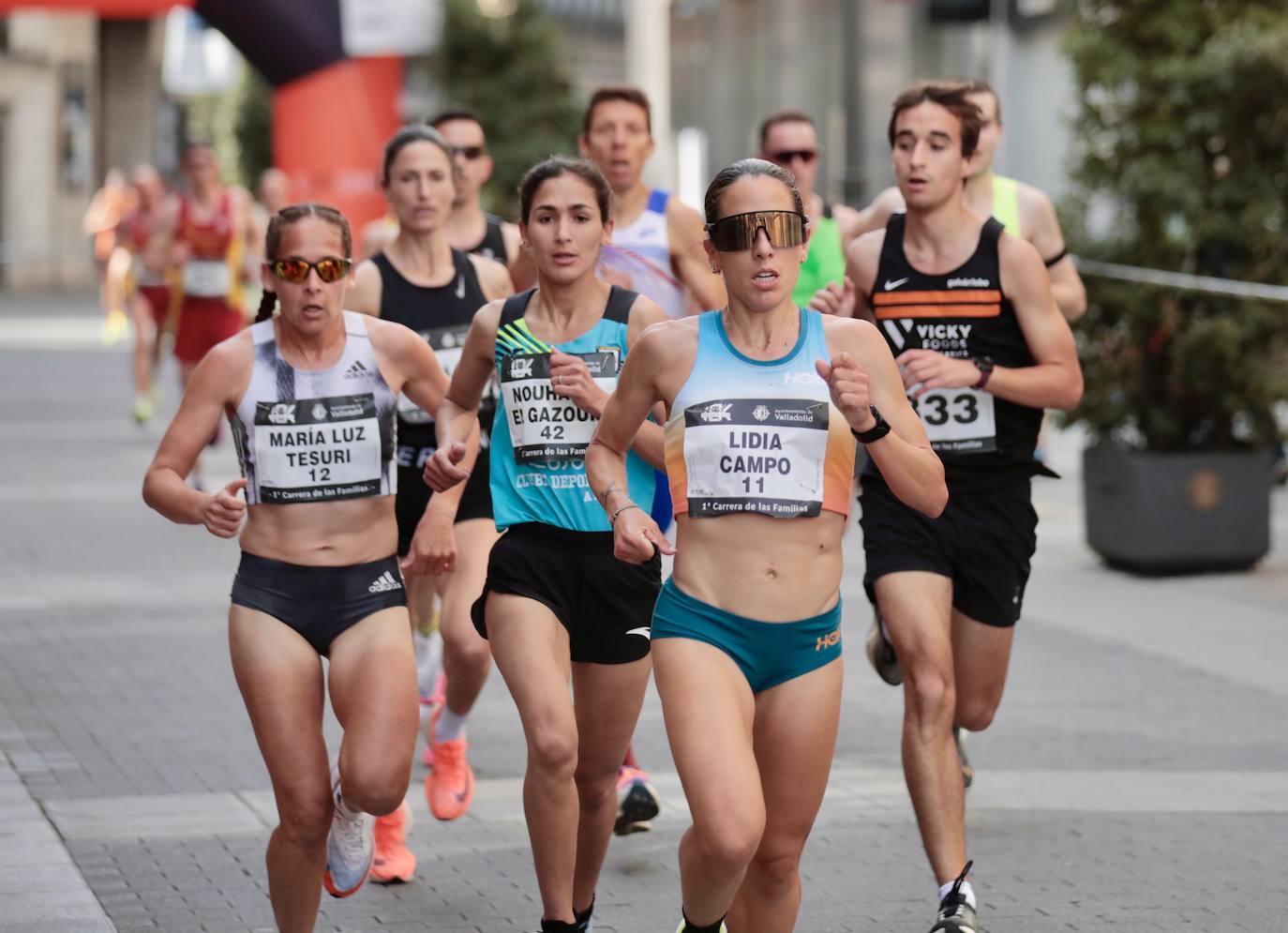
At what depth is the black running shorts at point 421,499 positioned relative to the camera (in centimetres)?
709

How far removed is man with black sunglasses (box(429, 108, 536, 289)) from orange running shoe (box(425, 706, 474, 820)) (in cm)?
172

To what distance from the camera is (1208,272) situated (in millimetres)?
12055

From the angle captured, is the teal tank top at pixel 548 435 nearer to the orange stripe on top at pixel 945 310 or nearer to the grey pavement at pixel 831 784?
the orange stripe on top at pixel 945 310

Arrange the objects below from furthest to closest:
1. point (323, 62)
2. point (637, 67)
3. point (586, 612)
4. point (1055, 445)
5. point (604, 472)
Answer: point (637, 67)
point (323, 62)
point (1055, 445)
point (586, 612)
point (604, 472)

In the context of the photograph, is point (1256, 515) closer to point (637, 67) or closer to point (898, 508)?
point (898, 508)

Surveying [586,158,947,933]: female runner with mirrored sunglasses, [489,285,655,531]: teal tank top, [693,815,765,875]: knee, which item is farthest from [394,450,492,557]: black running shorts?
[693,815,765,875]: knee

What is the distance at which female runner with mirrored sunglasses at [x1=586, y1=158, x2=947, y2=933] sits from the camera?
15.7ft

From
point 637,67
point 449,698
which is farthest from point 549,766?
point 637,67

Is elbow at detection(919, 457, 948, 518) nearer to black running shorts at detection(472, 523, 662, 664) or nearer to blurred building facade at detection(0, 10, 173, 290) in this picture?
black running shorts at detection(472, 523, 662, 664)

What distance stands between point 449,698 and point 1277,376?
6.04 meters

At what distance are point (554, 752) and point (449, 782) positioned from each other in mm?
1700

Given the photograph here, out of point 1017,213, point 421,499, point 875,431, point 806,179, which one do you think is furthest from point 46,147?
point 875,431

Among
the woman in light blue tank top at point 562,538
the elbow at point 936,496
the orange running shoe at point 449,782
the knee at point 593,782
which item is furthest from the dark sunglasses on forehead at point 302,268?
the orange running shoe at point 449,782

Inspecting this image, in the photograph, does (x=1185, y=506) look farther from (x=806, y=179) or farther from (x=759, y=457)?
(x=759, y=457)
